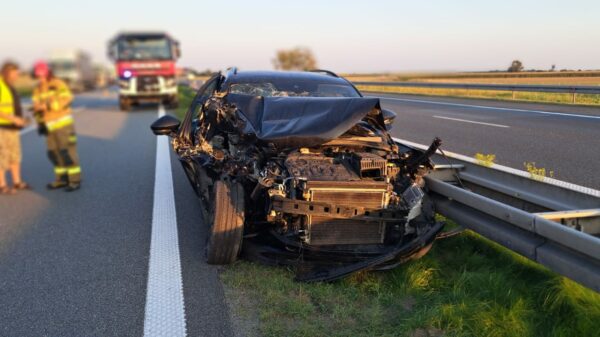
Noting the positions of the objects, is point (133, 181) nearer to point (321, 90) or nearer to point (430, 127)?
point (321, 90)

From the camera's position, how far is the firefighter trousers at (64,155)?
6.90 m

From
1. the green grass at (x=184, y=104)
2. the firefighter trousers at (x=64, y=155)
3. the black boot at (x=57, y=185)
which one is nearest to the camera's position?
the firefighter trousers at (x=64, y=155)

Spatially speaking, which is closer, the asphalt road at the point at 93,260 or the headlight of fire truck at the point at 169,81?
the asphalt road at the point at 93,260

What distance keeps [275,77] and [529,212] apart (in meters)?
3.30

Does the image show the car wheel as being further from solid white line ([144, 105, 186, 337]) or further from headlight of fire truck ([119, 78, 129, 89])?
headlight of fire truck ([119, 78, 129, 89])

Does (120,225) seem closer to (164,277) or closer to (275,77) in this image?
(164,277)

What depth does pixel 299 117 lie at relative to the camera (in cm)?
452

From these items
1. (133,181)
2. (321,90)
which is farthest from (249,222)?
(133,181)

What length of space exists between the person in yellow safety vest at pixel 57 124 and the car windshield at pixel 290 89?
293cm

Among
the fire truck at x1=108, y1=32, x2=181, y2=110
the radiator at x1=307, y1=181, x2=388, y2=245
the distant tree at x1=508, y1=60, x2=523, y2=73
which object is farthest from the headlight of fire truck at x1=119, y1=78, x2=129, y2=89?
the radiator at x1=307, y1=181, x2=388, y2=245

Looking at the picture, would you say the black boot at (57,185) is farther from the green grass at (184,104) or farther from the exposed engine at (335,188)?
the green grass at (184,104)

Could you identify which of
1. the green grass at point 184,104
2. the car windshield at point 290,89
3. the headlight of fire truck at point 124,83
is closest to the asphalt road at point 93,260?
the car windshield at point 290,89

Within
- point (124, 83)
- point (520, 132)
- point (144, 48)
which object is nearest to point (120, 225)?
point (520, 132)

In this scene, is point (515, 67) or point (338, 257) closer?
point (338, 257)
